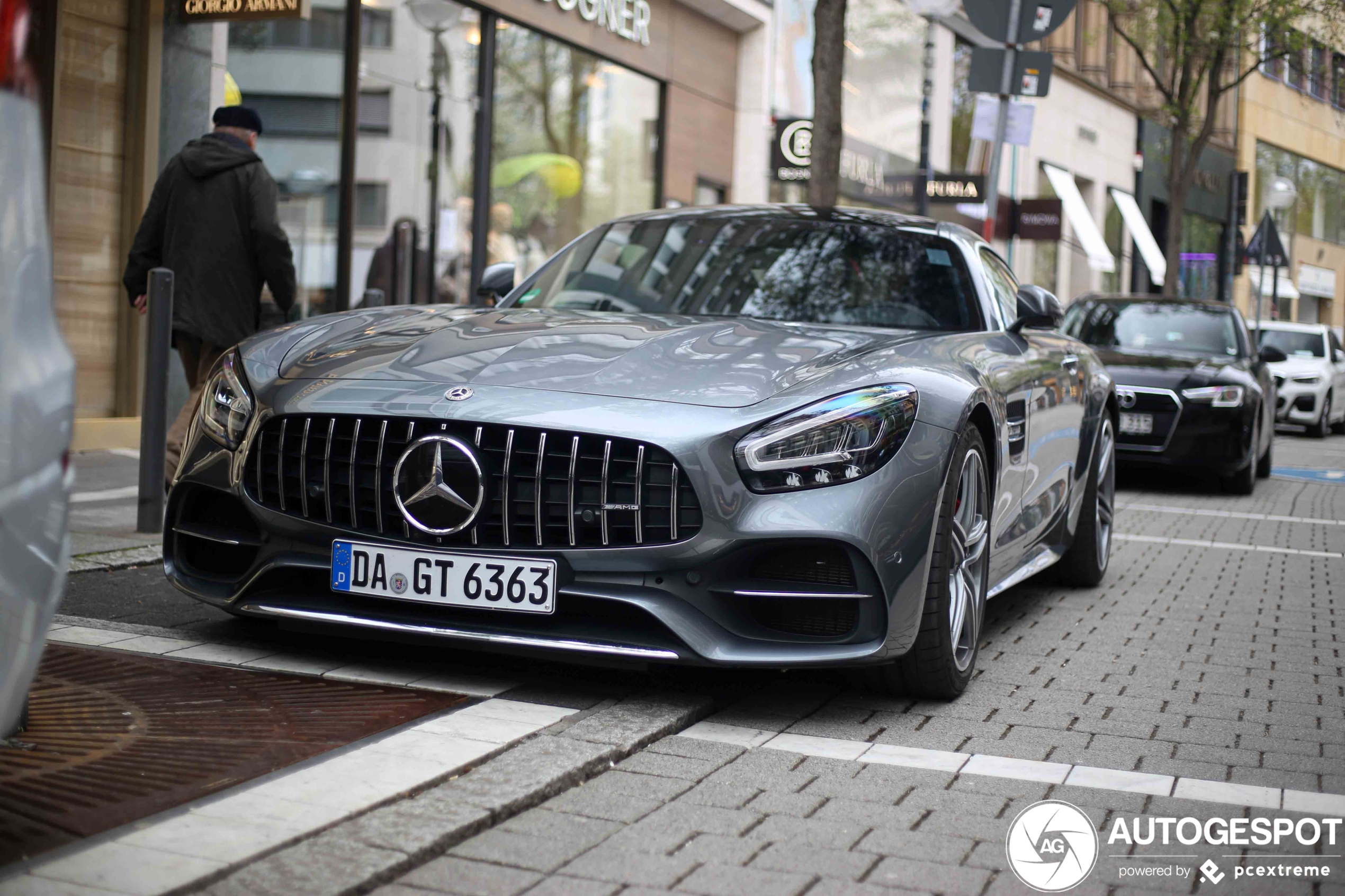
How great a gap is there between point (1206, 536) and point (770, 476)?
19.5 feet

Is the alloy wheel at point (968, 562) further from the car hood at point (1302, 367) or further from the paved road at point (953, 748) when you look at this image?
the car hood at point (1302, 367)

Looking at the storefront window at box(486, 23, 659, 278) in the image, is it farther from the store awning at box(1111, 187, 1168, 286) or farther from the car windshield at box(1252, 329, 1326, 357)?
the store awning at box(1111, 187, 1168, 286)

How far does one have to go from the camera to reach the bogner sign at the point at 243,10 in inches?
378

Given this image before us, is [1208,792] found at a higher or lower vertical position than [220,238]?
lower

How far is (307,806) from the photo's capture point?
3.02 meters

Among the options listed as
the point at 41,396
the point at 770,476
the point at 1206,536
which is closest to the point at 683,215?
the point at 770,476

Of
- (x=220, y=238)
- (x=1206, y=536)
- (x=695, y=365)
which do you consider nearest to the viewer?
(x=695, y=365)

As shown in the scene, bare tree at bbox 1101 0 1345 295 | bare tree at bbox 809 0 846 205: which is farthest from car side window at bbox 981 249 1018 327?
bare tree at bbox 1101 0 1345 295

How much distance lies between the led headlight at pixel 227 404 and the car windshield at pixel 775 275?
4.38 ft

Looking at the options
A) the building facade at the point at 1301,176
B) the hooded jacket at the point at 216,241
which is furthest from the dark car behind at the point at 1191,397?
the building facade at the point at 1301,176

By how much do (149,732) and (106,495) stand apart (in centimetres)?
451

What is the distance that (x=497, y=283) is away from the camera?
582 centimetres

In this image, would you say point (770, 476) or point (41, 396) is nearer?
point (41, 396)

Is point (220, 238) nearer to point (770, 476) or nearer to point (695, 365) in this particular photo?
point (695, 365)
